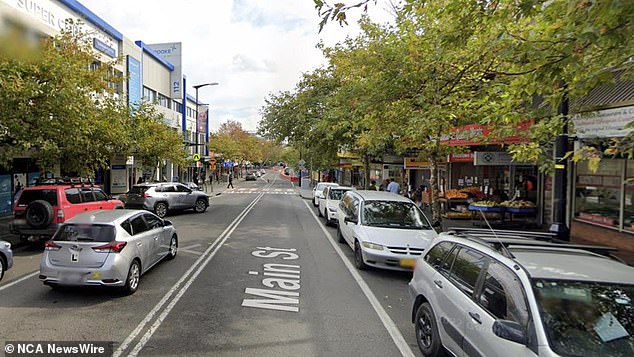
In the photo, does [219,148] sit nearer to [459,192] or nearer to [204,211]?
[204,211]

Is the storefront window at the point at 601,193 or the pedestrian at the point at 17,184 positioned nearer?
the storefront window at the point at 601,193

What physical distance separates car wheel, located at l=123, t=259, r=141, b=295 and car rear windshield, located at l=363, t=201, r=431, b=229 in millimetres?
4963

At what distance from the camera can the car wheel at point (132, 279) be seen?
6719mm

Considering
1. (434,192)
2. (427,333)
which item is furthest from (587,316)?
(434,192)

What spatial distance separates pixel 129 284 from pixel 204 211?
13899 millimetres

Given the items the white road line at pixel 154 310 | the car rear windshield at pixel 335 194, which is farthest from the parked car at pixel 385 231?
the car rear windshield at pixel 335 194

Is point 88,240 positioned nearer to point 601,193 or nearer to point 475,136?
point 475,136

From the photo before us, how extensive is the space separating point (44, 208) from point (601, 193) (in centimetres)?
1524

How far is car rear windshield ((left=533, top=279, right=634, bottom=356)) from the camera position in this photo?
2.88 metres

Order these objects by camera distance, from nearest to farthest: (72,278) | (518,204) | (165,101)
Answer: (72,278), (518,204), (165,101)

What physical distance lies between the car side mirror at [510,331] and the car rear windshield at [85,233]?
236 inches

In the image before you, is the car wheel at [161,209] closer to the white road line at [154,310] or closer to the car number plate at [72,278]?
the white road line at [154,310]

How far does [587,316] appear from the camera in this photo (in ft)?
10.2

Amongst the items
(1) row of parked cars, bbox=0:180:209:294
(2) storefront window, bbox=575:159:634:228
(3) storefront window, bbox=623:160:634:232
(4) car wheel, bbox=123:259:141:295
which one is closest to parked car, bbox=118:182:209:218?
(1) row of parked cars, bbox=0:180:209:294
